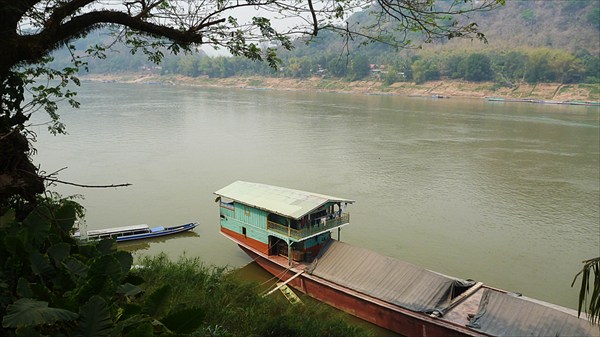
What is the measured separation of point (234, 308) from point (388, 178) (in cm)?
1268

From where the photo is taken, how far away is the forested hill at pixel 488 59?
2237 inches

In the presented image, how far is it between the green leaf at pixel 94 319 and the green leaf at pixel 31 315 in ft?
0.17

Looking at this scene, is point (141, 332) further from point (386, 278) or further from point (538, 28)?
point (538, 28)

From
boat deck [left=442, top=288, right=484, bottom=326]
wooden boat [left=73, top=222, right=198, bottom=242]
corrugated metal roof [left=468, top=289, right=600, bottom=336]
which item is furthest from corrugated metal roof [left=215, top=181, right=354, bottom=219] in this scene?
corrugated metal roof [left=468, top=289, right=600, bottom=336]

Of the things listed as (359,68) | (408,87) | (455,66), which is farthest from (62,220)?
(359,68)

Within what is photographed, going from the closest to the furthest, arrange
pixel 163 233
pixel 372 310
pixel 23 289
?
pixel 23 289 < pixel 372 310 < pixel 163 233

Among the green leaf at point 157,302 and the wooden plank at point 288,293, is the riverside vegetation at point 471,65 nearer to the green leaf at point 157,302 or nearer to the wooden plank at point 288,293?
the wooden plank at point 288,293

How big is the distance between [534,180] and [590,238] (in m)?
5.75

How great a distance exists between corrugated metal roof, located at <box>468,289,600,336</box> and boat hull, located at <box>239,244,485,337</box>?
0.33 metres

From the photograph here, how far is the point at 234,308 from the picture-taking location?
5.65 meters

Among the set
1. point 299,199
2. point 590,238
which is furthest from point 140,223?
point 590,238

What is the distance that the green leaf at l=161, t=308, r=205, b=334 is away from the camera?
2.91m

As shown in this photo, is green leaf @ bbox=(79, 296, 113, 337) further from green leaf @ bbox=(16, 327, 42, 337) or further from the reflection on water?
the reflection on water

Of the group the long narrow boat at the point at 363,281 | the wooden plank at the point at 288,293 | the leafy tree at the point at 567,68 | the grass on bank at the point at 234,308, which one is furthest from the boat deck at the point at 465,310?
the leafy tree at the point at 567,68
